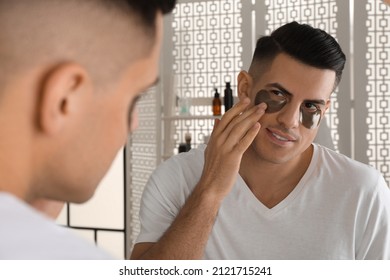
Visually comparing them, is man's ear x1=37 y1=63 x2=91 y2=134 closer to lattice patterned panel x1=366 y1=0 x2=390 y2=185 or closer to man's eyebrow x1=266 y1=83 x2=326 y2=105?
man's eyebrow x1=266 y1=83 x2=326 y2=105

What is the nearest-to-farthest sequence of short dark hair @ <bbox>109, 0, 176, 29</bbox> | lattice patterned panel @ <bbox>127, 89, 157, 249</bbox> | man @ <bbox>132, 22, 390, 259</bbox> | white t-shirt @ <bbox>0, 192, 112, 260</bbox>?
white t-shirt @ <bbox>0, 192, 112, 260</bbox> < short dark hair @ <bbox>109, 0, 176, 29</bbox> < man @ <bbox>132, 22, 390, 259</bbox> < lattice patterned panel @ <bbox>127, 89, 157, 249</bbox>

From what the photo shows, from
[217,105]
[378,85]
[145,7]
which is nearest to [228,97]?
[217,105]

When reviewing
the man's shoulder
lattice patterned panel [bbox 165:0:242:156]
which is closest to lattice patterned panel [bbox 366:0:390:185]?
lattice patterned panel [bbox 165:0:242:156]

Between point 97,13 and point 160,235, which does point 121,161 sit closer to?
point 160,235

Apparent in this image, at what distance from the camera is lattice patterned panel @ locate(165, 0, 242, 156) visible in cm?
151

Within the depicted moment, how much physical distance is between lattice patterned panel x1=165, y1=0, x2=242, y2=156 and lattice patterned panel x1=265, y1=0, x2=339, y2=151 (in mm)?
112

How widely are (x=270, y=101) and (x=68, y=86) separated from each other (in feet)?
2.00

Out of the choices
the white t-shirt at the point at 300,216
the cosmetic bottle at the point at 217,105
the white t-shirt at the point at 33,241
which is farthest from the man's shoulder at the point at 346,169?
the white t-shirt at the point at 33,241

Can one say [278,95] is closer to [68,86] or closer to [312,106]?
[312,106]

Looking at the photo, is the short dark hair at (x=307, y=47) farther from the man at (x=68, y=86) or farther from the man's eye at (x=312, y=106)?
the man at (x=68, y=86)

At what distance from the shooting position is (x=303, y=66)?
89 centimetres

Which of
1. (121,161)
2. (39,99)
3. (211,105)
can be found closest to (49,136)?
(39,99)

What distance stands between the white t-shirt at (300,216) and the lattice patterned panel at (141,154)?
72 cm

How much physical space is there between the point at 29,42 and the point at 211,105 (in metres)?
1.17
